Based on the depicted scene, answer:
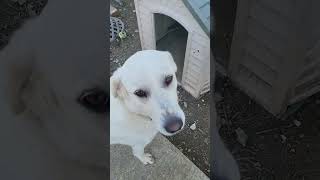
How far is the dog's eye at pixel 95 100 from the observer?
1.98 feet

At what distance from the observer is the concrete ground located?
0.66m

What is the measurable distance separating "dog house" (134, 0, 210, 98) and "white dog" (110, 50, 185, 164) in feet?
0.16

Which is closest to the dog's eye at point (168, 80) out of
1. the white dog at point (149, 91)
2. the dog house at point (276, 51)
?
the white dog at point (149, 91)

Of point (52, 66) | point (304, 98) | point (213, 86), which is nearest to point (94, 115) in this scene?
point (52, 66)

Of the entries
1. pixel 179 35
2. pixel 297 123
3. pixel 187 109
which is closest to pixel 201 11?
pixel 179 35

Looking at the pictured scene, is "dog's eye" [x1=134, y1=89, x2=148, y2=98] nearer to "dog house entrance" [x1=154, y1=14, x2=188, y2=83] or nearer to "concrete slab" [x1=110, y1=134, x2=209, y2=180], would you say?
"dog house entrance" [x1=154, y1=14, x2=188, y2=83]

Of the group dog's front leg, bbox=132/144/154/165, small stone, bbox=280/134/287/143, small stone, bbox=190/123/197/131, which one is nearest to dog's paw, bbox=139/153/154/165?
dog's front leg, bbox=132/144/154/165

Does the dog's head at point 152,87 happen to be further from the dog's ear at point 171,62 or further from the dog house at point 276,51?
the dog house at point 276,51

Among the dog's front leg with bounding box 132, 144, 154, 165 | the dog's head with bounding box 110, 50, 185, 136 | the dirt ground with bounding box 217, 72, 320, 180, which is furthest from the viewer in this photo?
the dog's front leg with bounding box 132, 144, 154, 165

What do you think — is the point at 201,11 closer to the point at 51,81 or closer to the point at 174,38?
the point at 174,38

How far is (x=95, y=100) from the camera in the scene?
0.61 m

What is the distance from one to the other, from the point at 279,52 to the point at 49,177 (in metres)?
0.35

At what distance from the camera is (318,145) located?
827mm

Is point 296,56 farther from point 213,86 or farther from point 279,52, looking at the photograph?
point 213,86
